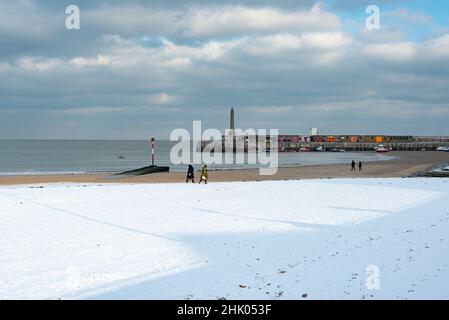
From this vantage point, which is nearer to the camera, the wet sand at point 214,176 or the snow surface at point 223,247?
the snow surface at point 223,247

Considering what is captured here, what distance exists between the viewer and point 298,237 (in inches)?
456

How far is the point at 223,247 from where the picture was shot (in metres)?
10.7

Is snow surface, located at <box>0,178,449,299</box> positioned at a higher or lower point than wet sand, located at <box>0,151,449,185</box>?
higher

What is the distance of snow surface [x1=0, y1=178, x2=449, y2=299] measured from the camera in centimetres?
763

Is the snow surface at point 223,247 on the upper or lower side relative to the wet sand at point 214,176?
upper

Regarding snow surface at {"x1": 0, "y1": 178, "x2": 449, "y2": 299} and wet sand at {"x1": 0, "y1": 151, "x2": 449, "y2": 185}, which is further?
wet sand at {"x1": 0, "y1": 151, "x2": 449, "y2": 185}

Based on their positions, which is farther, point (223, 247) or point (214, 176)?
point (214, 176)

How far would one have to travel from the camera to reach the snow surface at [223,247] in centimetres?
763

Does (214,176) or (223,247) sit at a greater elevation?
(223,247)
